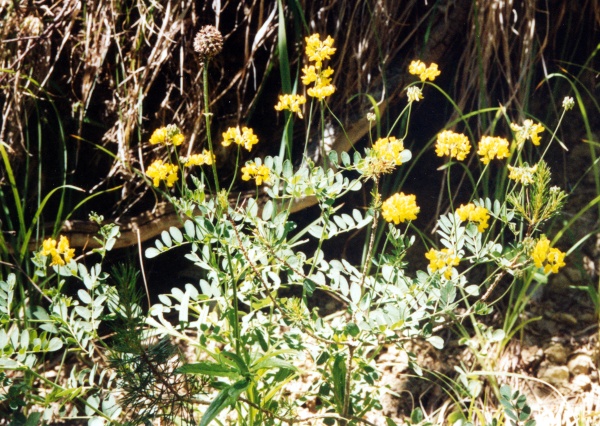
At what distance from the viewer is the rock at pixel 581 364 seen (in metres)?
1.54

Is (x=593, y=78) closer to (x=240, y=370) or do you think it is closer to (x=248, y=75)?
(x=248, y=75)

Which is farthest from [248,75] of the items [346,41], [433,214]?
[433,214]

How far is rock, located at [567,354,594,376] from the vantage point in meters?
1.54

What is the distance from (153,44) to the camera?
180cm

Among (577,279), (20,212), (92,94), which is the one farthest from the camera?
(92,94)

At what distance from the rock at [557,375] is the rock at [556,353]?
0.02 meters

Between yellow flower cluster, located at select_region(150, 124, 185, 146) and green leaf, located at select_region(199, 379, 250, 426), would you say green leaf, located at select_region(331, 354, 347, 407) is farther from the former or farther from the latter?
yellow flower cluster, located at select_region(150, 124, 185, 146)

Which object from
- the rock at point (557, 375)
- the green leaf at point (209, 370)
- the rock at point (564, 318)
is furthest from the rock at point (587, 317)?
the green leaf at point (209, 370)

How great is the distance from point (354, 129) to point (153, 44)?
25.6 inches

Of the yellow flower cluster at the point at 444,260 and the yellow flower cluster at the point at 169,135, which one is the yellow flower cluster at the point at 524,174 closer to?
the yellow flower cluster at the point at 444,260

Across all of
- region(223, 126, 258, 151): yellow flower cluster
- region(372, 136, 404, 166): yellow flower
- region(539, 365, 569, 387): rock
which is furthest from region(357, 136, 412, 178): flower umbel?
region(539, 365, 569, 387): rock

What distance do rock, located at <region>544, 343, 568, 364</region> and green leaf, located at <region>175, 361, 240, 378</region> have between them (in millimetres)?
925

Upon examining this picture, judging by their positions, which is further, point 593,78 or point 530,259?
point 593,78

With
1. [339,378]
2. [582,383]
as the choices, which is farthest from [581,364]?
[339,378]
